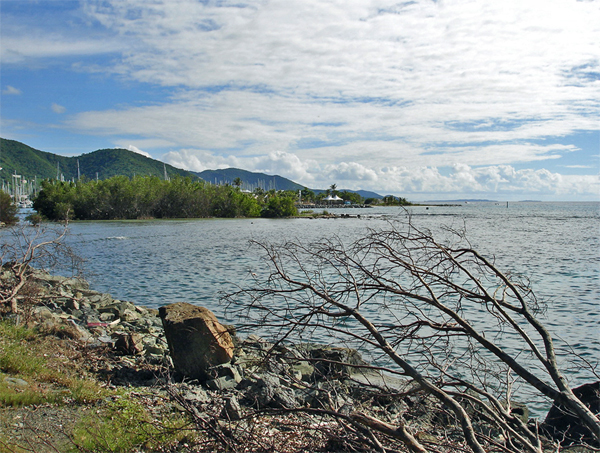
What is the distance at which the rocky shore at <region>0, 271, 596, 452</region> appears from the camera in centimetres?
372

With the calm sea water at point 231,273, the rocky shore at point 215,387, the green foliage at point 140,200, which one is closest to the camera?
the rocky shore at point 215,387

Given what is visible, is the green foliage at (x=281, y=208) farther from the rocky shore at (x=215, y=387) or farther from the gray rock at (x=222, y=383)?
the gray rock at (x=222, y=383)

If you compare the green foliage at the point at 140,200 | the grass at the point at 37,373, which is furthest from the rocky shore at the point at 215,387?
the green foliage at the point at 140,200

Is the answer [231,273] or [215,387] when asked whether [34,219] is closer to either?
[231,273]

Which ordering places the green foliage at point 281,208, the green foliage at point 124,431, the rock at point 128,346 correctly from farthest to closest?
the green foliage at point 281,208, the rock at point 128,346, the green foliage at point 124,431

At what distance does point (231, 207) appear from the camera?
10406cm

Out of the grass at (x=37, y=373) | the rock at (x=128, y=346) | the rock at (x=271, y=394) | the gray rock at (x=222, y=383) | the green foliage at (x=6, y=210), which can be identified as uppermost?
the green foliage at (x=6, y=210)

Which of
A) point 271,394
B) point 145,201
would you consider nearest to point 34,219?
point 271,394

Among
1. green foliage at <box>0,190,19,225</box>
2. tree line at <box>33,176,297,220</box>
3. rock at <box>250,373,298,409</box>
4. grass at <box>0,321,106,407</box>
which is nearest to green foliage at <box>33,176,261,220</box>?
tree line at <box>33,176,297,220</box>

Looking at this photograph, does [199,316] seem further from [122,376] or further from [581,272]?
[581,272]

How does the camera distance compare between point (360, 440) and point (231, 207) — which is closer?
Answer: point (360, 440)

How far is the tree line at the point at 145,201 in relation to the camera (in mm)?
84812

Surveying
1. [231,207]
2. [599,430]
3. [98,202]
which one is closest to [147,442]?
[599,430]

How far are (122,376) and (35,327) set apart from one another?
2.75 m
